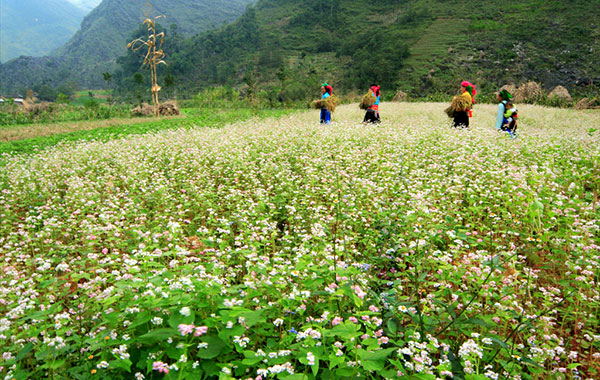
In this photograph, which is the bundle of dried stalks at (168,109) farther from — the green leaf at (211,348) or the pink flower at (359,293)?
the pink flower at (359,293)

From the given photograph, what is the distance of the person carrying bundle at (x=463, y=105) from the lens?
11.6 m

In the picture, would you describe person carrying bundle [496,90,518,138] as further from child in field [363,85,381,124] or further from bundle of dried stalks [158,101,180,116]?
bundle of dried stalks [158,101,180,116]

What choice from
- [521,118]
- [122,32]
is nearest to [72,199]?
[521,118]

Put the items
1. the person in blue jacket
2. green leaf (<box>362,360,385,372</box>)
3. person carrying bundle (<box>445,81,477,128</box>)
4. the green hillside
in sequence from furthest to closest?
the green hillside, the person in blue jacket, person carrying bundle (<box>445,81,477,128</box>), green leaf (<box>362,360,385,372</box>)

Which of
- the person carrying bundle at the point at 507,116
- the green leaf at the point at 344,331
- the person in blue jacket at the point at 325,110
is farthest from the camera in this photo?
the person in blue jacket at the point at 325,110

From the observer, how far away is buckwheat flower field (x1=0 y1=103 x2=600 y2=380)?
2.04 metres

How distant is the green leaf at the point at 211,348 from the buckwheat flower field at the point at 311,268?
13 millimetres

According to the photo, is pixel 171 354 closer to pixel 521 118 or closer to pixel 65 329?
pixel 65 329

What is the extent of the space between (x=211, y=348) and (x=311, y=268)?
89cm

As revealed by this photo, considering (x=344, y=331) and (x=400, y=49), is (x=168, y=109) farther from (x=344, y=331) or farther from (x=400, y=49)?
(x=400, y=49)

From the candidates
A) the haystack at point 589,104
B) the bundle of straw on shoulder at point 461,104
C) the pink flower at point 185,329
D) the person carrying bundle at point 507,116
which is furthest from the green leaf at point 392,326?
the haystack at point 589,104

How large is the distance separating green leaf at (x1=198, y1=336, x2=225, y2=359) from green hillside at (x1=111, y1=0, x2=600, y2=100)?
133ft

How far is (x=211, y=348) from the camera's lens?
1.99 metres

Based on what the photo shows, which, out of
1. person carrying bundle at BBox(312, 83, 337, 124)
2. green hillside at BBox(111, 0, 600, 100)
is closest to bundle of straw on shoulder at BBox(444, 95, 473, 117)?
person carrying bundle at BBox(312, 83, 337, 124)
